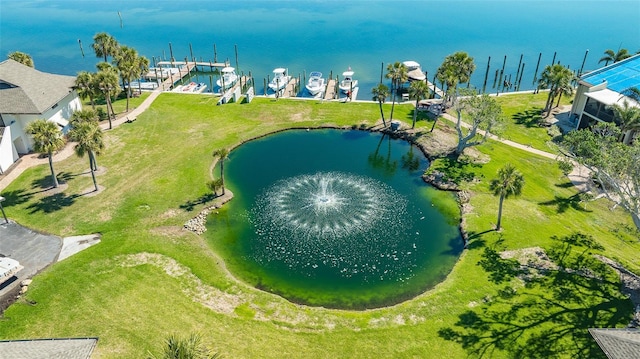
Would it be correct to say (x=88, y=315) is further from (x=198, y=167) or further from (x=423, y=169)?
(x=423, y=169)

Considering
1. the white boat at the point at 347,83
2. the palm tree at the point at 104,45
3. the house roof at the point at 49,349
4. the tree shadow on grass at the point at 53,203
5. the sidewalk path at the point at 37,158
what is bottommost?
the tree shadow on grass at the point at 53,203

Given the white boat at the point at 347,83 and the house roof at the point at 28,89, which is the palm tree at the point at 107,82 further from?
the white boat at the point at 347,83

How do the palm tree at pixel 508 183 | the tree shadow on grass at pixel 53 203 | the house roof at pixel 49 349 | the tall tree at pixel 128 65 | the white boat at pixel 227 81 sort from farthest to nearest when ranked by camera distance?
1. the white boat at pixel 227 81
2. the tall tree at pixel 128 65
3. the tree shadow on grass at pixel 53 203
4. the palm tree at pixel 508 183
5. the house roof at pixel 49 349

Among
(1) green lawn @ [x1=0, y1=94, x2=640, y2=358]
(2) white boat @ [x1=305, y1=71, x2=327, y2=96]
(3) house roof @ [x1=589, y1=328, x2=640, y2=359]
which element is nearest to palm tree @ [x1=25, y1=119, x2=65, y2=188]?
(1) green lawn @ [x1=0, y1=94, x2=640, y2=358]

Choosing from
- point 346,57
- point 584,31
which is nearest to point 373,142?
point 346,57

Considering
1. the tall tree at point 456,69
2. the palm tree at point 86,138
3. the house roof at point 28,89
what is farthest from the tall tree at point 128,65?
the tall tree at point 456,69

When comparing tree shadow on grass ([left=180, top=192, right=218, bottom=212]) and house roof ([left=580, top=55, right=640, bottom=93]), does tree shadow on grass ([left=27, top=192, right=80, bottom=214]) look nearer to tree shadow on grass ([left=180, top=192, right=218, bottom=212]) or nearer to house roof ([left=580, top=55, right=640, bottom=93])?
tree shadow on grass ([left=180, top=192, right=218, bottom=212])

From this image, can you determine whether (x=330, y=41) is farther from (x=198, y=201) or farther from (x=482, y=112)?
(x=198, y=201)

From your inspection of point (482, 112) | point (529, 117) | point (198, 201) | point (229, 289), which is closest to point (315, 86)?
point (482, 112)
